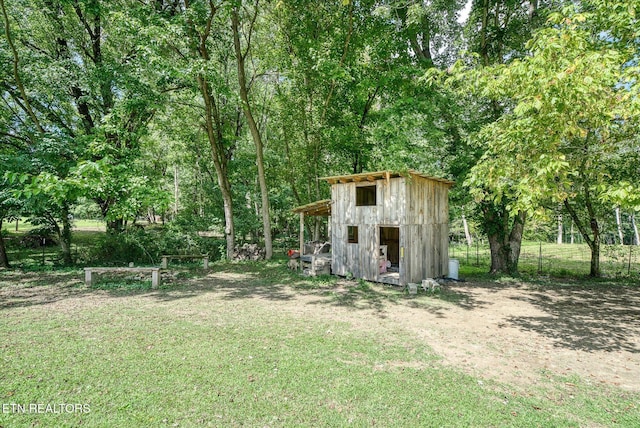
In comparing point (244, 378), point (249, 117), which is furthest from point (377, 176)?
point (244, 378)

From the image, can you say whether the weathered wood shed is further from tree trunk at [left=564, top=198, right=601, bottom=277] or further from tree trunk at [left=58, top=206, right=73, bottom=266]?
tree trunk at [left=58, top=206, right=73, bottom=266]

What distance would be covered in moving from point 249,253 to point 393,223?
344 inches

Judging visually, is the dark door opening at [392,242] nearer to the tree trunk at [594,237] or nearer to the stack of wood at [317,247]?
the stack of wood at [317,247]

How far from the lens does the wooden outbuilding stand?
10.9 m

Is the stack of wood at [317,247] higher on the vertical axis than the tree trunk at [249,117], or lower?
lower

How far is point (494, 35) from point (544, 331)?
11.3 m

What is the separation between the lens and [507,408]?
12.8 ft

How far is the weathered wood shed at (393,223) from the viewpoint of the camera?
35.8 ft

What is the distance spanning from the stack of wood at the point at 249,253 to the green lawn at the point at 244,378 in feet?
29.6

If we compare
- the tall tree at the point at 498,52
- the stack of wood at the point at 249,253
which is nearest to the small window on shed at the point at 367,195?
the tall tree at the point at 498,52

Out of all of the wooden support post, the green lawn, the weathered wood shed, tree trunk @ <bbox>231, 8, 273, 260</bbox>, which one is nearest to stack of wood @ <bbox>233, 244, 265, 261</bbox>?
tree trunk @ <bbox>231, 8, 273, 260</bbox>

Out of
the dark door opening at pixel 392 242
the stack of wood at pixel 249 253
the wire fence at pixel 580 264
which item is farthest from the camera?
the stack of wood at pixel 249 253

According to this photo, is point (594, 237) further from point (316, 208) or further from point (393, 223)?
point (316, 208)

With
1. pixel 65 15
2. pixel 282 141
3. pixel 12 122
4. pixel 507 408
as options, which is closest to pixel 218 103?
pixel 282 141
